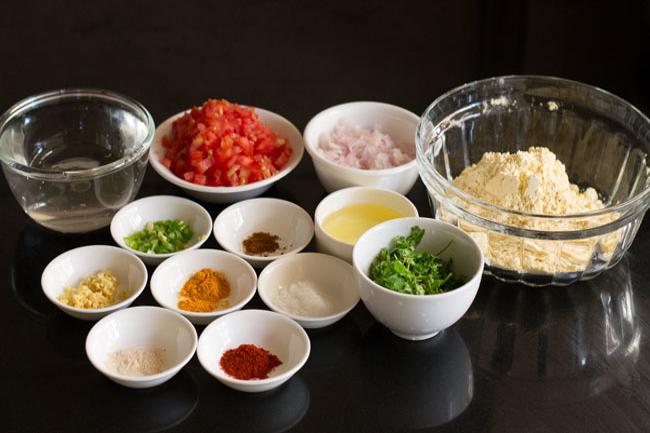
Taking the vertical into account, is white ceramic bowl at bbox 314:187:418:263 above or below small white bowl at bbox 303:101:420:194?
below

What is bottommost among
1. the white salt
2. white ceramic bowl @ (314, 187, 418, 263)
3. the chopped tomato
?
the white salt

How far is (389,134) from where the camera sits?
2564 mm

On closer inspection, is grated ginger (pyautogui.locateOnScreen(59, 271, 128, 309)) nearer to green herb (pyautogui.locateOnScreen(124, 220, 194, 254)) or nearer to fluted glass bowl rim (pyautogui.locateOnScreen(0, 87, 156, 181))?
green herb (pyautogui.locateOnScreen(124, 220, 194, 254))

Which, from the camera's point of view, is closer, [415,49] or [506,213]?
[506,213]

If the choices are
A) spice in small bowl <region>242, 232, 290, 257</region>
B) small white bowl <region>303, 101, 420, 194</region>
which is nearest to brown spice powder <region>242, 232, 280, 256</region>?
spice in small bowl <region>242, 232, 290, 257</region>

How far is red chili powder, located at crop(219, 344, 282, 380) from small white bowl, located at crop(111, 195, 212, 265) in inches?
13.8

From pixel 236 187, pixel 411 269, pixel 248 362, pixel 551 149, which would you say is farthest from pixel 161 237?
pixel 551 149

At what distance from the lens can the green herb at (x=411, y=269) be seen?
199 centimetres

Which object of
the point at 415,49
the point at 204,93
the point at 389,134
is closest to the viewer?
the point at 389,134

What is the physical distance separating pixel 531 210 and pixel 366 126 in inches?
22.8

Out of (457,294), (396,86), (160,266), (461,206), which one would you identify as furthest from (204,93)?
(457,294)

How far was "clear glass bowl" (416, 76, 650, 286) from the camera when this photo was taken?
2.08 metres

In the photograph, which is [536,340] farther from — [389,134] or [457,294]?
[389,134]

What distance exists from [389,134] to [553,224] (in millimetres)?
623
